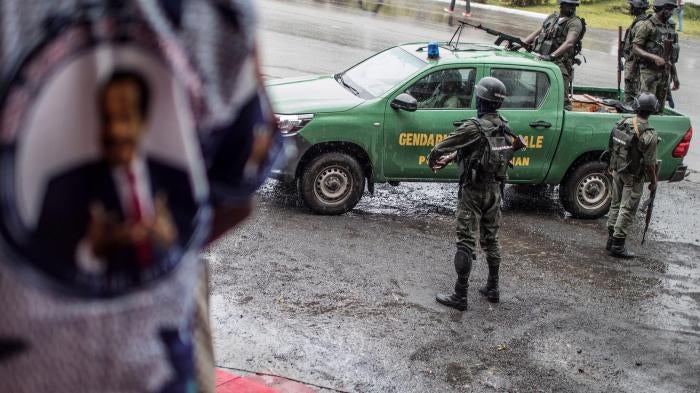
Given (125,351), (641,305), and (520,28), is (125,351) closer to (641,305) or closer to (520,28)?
(641,305)

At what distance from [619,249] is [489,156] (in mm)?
2645

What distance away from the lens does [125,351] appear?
4.60 ft

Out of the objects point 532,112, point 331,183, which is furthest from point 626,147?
point 331,183

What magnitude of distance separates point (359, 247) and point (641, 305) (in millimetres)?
2508

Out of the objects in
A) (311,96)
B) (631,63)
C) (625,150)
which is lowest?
(625,150)

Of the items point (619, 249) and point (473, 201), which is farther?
point (619, 249)

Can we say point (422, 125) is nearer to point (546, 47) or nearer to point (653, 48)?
point (546, 47)

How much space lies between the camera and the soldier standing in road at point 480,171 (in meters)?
7.13

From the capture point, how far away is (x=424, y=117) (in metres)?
9.24

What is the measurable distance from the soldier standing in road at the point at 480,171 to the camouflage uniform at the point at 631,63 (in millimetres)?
6344

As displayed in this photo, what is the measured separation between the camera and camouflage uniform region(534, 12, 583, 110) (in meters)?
12.3

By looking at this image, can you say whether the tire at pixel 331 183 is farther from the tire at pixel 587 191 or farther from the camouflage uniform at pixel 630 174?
the camouflage uniform at pixel 630 174

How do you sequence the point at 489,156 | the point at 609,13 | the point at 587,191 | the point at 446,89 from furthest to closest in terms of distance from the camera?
the point at 609,13 < the point at 587,191 < the point at 446,89 < the point at 489,156

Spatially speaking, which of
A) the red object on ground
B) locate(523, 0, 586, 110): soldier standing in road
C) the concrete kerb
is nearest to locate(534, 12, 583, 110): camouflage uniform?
locate(523, 0, 586, 110): soldier standing in road
